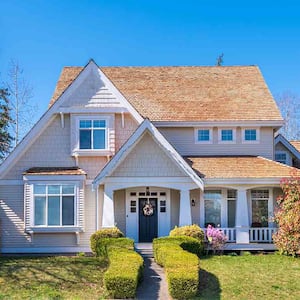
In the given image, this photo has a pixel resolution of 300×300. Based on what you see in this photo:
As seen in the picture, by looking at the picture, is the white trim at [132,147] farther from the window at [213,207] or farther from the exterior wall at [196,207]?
the window at [213,207]

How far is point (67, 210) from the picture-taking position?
19156 millimetres

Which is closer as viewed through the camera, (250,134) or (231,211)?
(231,211)

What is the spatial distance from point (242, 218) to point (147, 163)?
500 cm

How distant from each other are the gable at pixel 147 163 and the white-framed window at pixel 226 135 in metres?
4.20

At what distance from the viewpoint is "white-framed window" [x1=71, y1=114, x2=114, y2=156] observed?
19.9 metres

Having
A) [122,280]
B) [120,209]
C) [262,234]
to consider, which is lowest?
[122,280]

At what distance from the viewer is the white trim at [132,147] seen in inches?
724

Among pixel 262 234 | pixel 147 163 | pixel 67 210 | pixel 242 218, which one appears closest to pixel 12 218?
pixel 67 210

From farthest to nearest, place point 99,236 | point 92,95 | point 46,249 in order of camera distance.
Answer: point 92,95
point 46,249
point 99,236

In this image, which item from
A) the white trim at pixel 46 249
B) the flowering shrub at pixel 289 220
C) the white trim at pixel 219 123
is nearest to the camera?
the flowering shrub at pixel 289 220

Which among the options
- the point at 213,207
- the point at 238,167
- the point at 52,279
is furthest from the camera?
the point at 213,207

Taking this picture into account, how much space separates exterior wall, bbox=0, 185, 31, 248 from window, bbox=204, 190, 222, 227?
8.53 meters

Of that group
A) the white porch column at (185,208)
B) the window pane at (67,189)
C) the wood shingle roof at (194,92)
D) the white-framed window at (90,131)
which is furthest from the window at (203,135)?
the window pane at (67,189)

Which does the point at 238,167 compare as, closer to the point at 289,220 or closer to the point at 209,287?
the point at 289,220
